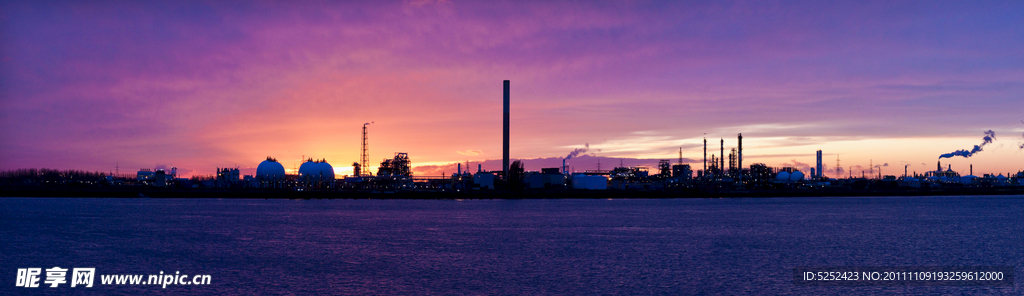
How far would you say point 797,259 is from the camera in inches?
1559

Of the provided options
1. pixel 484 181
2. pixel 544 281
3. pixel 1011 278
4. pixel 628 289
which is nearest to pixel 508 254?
pixel 544 281

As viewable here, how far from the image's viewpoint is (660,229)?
6450cm

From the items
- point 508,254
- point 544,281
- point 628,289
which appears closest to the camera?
point 628,289

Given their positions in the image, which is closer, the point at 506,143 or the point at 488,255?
the point at 488,255

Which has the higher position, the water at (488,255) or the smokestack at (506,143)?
the smokestack at (506,143)

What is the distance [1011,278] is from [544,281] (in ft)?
70.0

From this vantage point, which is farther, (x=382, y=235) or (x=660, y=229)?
(x=660, y=229)

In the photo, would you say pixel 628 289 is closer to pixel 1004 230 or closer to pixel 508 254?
pixel 508 254

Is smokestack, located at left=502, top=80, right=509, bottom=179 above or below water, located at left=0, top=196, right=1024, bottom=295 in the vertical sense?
above

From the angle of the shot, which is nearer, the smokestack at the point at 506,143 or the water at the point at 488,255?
the water at the point at 488,255

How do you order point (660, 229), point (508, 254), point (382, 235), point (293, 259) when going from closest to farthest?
1. point (293, 259)
2. point (508, 254)
3. point (382, 235)
4. point (660, 229)

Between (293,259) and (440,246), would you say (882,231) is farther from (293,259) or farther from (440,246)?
(293,259)

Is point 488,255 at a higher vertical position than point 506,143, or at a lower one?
lower

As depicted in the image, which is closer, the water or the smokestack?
the water
